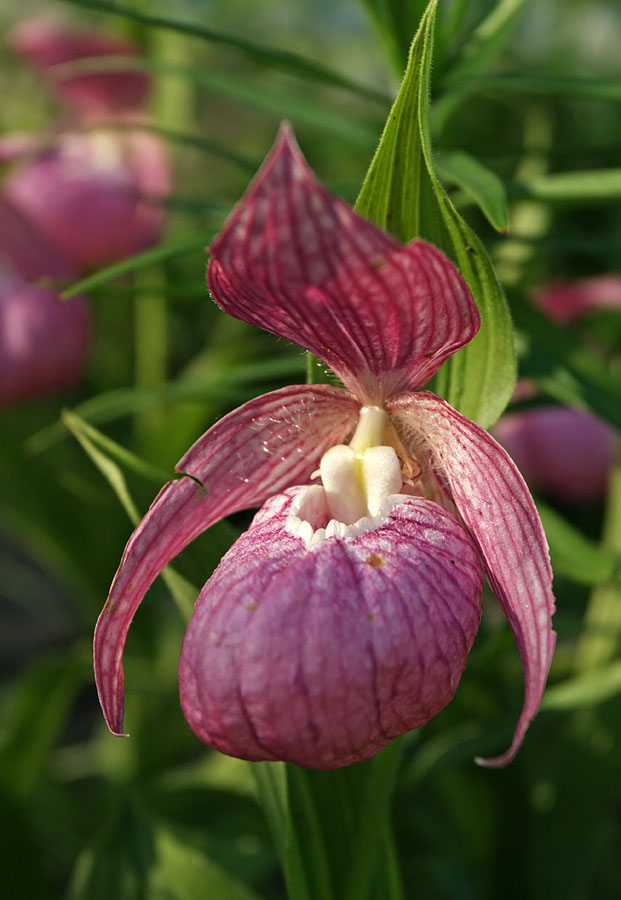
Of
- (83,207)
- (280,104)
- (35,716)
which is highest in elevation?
(280,104)

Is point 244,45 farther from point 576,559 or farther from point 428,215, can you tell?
point 576,559

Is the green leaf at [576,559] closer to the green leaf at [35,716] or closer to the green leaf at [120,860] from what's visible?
the green leaf at [120,860]

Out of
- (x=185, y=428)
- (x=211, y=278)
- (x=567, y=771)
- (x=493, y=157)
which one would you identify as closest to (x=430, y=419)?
(x=211, y=278)

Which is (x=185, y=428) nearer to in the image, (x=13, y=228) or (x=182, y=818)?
(x=13, y=228)

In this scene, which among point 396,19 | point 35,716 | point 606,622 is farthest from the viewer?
point 35,716

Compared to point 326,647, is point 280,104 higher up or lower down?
higher up

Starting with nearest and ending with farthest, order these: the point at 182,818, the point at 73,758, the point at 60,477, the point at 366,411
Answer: the point at 366,411 → the point at 182,818 → the point at 60,477 → the point at 73,758

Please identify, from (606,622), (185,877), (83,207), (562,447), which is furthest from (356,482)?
(83,207)
